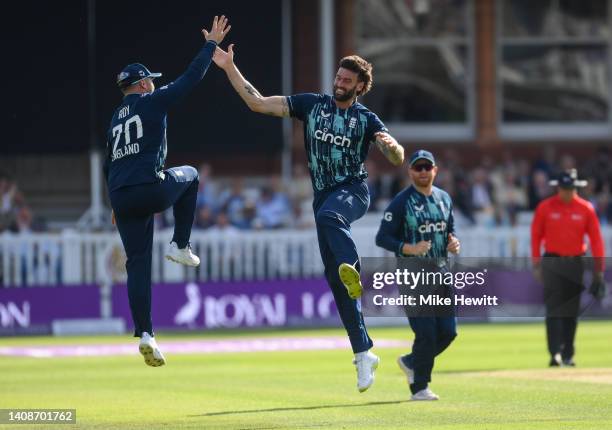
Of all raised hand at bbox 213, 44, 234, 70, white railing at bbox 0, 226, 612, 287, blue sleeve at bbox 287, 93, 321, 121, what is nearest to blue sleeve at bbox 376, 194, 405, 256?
blue sleeve at bbox 287, 93, 321, 121

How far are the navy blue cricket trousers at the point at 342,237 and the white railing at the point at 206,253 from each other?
1241 centimetres

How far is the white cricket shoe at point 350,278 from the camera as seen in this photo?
36.1ft

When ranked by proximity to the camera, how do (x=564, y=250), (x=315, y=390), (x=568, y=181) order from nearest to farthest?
(x=315, y=390) < (x=568, y=181) < (x=564, y=250)

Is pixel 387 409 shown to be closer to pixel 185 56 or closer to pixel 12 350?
pixel 12 350

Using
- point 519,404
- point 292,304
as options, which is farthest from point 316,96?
point 292,304

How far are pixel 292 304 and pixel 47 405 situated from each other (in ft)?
36.8

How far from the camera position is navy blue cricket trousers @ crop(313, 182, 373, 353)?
37.1 ft

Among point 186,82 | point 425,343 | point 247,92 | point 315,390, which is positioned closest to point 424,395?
point 425,343

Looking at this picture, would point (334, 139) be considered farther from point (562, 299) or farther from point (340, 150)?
point (562, 299)

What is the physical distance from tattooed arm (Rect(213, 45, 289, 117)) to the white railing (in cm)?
1224

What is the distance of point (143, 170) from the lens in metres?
11.7

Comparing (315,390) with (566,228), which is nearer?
(315,390)

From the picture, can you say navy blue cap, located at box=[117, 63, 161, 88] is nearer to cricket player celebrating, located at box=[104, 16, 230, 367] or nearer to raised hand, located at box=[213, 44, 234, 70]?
cricket player celebrating, located at box=[104, 16, 230, 367]

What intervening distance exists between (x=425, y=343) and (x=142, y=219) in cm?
280
